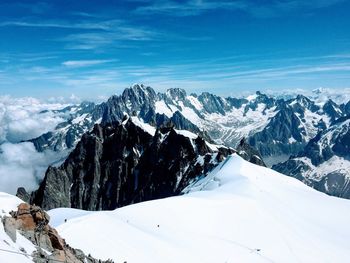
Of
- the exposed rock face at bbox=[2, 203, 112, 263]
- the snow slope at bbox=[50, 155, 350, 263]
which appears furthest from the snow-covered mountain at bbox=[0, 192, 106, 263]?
the snow slope at bbox=[50, 155, 350, 263]

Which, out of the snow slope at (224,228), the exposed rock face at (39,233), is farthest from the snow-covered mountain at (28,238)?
the snow slope at (224,228)

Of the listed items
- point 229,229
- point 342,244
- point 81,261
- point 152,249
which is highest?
point 81,261

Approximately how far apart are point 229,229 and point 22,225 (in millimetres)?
41225

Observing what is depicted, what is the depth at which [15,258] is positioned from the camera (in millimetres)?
28141

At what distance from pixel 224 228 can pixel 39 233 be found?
4000 cm

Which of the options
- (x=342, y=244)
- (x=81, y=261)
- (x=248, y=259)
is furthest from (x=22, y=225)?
(x=342, y=244)

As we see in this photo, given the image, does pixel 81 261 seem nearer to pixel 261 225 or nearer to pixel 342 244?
pixel 261 225

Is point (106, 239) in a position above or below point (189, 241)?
above

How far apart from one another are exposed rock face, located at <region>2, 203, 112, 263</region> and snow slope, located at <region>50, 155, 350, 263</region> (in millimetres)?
7770

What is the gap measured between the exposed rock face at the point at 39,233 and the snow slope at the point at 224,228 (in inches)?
306

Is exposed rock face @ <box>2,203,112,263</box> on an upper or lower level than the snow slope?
upper

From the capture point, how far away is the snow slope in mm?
48125

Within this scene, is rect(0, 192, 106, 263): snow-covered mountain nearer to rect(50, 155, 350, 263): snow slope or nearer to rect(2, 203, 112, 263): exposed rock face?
rect(2, 203, 112, 263): exposed rock face

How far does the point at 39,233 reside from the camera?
1379 inches
